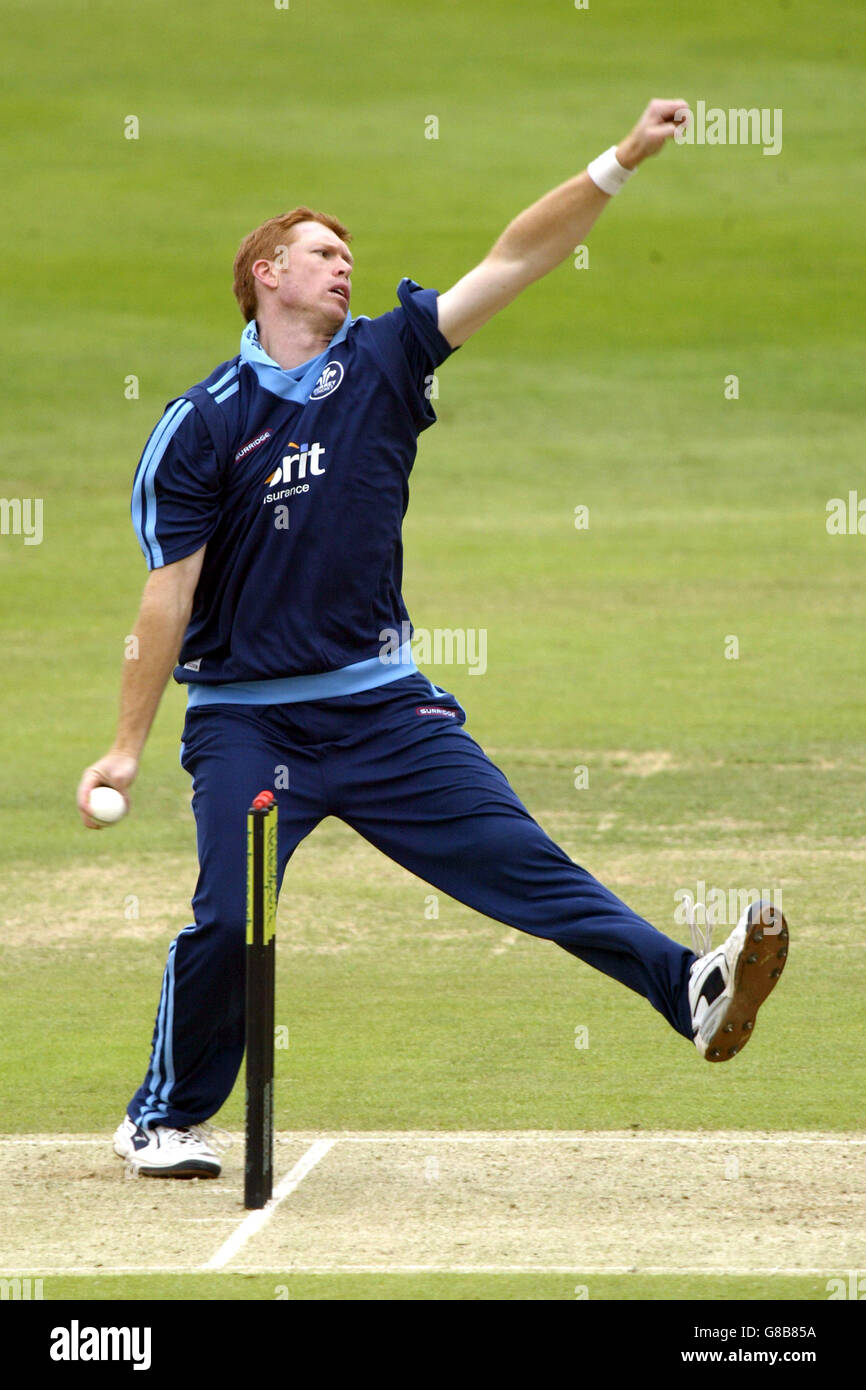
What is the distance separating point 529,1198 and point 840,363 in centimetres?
2503

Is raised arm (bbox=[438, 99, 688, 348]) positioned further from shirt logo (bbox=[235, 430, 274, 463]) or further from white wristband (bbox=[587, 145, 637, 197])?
shirt logo (bbox=[235, 430, 274, 463])

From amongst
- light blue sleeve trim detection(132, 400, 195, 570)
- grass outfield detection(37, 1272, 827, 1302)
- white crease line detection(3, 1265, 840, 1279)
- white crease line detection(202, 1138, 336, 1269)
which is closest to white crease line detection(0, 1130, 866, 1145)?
white crease line detection(202, 1138, 336, 1269)

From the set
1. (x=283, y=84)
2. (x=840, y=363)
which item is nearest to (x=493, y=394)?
(x=840, y=363)

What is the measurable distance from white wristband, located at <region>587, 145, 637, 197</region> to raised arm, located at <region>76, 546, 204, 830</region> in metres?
1.45

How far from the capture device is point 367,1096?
23.5ft

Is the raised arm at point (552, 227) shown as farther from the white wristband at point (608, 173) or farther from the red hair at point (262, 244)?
the red hair at point (262, 244)

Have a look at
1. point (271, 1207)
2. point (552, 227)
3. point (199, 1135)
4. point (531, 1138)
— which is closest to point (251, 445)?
point (552, 227)

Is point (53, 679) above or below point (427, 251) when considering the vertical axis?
below

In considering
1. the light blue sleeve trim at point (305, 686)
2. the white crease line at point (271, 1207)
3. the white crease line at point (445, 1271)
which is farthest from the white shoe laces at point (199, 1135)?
the light blue sleeve trim at point (305, 686)

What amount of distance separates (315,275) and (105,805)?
164cm

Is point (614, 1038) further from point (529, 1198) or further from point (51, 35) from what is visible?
point (51, 35)

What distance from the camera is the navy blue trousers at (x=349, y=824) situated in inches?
232

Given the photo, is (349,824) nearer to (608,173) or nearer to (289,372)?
(289,372)

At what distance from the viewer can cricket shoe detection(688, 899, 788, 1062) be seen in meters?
5.48
